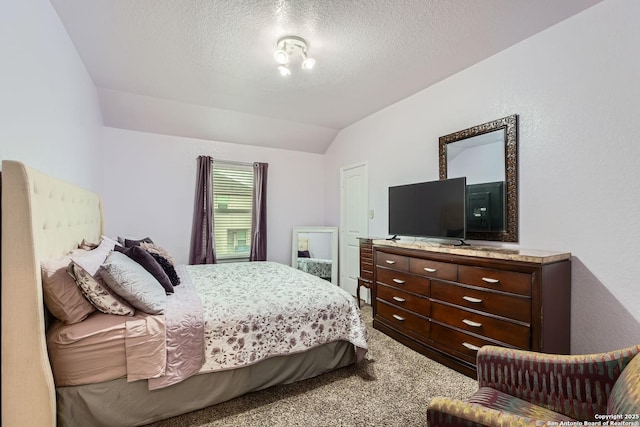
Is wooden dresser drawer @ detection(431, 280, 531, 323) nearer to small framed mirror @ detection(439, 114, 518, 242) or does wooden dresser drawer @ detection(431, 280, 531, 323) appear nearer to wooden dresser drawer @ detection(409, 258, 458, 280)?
wooden dresser drawer @ detection(409, 258, 458, 280)

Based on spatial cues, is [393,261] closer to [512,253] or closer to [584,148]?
[512,253]

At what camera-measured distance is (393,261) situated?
285cm

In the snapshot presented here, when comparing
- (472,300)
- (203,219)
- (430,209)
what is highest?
(430,209)

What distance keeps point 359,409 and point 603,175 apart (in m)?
2.27

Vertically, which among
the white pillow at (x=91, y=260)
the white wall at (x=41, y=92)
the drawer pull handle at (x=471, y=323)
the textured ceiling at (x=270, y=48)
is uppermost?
the textured ceiling at (x=270, y=48)

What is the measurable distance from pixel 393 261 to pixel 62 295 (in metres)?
2.54

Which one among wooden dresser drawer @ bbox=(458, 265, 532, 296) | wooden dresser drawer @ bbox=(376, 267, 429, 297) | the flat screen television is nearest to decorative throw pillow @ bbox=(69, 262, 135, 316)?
wooden dresser drawer @ bbox=(376, 267, 429, 297)

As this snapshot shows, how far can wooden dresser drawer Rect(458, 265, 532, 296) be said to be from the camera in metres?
1.84

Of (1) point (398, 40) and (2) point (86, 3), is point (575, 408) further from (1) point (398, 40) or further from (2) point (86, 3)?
(2) point (86, 3)

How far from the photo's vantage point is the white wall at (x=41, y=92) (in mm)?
1435

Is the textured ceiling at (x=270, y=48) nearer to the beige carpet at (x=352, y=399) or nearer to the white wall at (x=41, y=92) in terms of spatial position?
the white wall at (x=41, y=92)

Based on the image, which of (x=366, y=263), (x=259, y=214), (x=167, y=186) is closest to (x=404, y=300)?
(x=366, y=263)

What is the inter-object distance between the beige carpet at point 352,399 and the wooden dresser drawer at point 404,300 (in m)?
0.43

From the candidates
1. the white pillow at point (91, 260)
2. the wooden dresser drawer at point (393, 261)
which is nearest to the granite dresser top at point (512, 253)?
the wooden dresser drawer at point (393, 261)
